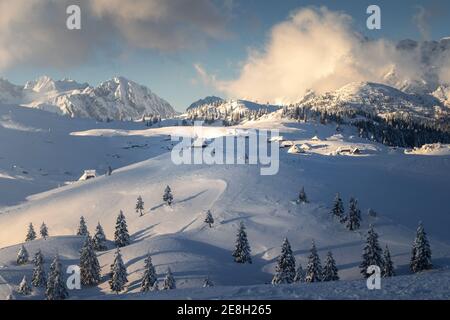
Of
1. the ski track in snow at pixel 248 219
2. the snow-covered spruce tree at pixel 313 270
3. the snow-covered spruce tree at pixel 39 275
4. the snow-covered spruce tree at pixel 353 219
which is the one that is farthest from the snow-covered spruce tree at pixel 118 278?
the snow-covered spruce tree at pixel 353 219

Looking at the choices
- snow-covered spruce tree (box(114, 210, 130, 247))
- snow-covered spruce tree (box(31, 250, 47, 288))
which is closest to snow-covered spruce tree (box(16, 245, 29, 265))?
snow-covered spruce tree (box(31, 250, 47, 288))

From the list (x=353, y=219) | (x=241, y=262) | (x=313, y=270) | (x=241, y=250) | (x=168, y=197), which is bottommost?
(x=241, y=262)

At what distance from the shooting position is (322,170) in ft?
331

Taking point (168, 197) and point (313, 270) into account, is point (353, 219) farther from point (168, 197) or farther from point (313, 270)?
point (168, 197)

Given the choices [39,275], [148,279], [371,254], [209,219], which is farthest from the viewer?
[209,219]

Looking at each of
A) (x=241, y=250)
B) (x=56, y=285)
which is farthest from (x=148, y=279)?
(x=241, y=250)

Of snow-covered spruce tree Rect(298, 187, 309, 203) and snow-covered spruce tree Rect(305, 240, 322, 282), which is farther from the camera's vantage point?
snow-covered spruce tree Rect(298, 187, 309, 203)

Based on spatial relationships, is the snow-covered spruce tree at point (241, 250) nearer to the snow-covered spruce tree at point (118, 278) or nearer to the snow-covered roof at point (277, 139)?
the snow-covered spruce tree at point (118, 278)

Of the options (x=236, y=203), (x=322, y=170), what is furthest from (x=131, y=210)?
(x=322, y=170)

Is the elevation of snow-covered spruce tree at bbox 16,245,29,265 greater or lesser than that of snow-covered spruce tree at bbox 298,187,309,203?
lesser

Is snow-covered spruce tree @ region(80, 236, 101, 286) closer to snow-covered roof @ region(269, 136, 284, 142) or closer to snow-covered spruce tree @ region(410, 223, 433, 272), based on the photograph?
snow-covered spruce tree @ region(410, 223, 433, 272)

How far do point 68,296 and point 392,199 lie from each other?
206 feet
